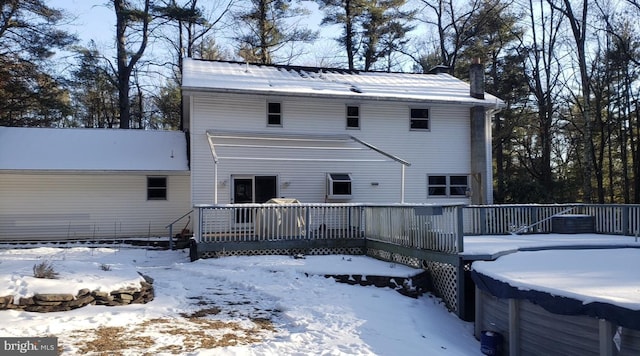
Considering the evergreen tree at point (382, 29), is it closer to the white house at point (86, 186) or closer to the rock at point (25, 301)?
the white house at point (86, 186)

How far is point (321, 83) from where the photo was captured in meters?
Answer: 17.2

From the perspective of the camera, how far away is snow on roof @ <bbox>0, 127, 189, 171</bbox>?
51.4ft

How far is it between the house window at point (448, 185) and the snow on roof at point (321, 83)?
2.75 meters

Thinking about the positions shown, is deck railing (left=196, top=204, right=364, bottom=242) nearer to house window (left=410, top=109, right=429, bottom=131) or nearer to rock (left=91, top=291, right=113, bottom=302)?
rock (left=91, top=291, right=113, bottom=302)

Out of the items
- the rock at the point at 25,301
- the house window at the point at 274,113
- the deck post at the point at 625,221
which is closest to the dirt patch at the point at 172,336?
the rock at the point at 25,301

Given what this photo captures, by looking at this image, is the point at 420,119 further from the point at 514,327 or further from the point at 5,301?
the point at 5,301

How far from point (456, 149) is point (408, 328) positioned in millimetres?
11555

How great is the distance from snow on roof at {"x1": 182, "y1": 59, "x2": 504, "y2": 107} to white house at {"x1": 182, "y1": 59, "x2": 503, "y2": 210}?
42 millimetres

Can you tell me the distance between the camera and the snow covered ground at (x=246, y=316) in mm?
5445

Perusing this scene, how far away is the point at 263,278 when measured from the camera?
927 centimetres

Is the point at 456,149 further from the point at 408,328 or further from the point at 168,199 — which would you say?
the point at 408,328

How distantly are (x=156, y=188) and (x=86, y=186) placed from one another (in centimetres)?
225

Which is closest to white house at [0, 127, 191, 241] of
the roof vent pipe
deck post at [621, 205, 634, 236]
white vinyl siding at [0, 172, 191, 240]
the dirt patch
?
white vinyl siding at [0, 172, 191, 240]

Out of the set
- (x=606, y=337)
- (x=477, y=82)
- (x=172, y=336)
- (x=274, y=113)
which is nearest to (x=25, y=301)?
(x=172, y=336)
